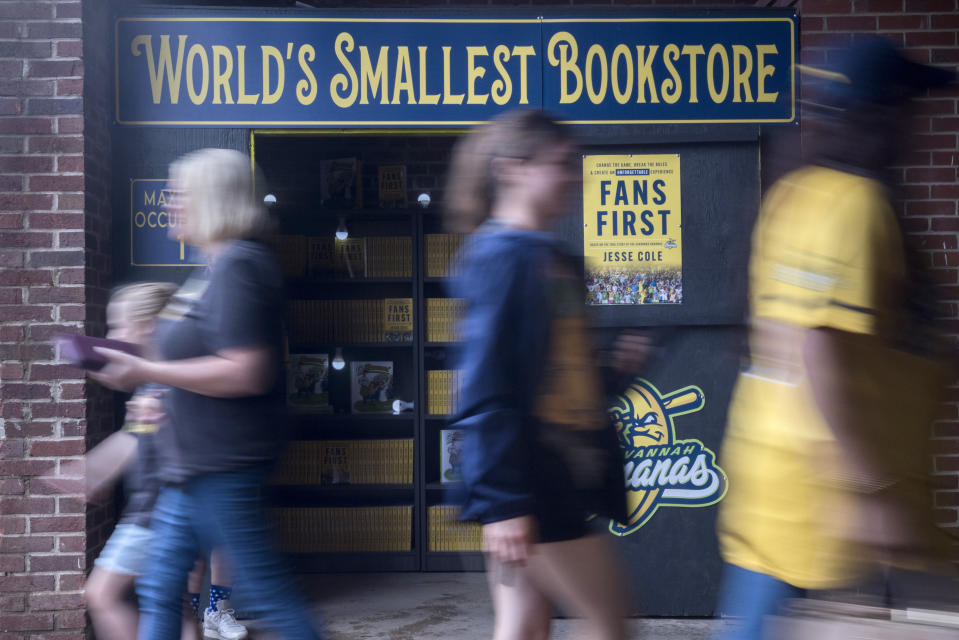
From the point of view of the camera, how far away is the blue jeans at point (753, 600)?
1.63 meters

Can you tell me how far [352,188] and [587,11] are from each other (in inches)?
91.4

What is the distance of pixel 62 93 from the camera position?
3889 mm

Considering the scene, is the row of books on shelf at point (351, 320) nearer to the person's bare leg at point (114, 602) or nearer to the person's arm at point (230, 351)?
the person's bare leg at point (114, 602)

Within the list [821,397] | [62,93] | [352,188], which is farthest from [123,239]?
[821,397]

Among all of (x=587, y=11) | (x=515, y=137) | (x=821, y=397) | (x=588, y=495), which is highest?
(x=587, y=11)

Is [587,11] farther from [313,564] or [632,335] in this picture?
[313,564]

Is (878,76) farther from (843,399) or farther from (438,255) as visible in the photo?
(438,255)

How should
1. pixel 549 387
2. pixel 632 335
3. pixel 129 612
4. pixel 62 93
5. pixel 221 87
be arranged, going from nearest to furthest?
pixel 549 387
pixel 632 335
pixel 129 612
pixel 62 93
pixel 221 87

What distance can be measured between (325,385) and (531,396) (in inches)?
172

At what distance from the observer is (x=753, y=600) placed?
1.67 metres

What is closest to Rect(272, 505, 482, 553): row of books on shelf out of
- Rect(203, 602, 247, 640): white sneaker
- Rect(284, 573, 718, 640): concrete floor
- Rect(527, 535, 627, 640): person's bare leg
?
Rect(284, 573, 718, 640): concrete floor

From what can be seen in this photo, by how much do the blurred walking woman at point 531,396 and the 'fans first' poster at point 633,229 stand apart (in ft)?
7.65

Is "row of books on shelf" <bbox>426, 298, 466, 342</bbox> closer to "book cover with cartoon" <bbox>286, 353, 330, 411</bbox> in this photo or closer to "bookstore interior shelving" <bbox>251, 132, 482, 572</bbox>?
"bookstore interior shelving" <bbox>251, 132, 482, 572</bbox>

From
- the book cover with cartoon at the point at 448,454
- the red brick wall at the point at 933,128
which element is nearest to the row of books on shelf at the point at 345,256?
the book cover with cartoon at the point at 448,454
